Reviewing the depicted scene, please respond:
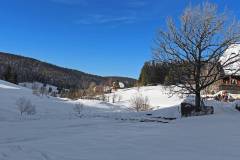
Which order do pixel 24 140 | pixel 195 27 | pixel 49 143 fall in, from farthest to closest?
pixel 195 27
pixel 24 140
pixel 49 143

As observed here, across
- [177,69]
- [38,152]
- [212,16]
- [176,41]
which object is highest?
[212,16]

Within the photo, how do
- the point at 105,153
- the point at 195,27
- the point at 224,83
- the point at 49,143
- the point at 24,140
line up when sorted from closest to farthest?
the point at 105,153, the point at 49,143, the point at 24,140, the point at 195,27, the point at 224,83

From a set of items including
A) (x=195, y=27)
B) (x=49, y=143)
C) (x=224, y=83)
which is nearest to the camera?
(x=49, y=143)

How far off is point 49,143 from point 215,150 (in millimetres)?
4638

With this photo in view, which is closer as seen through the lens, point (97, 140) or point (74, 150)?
point (74, 150)

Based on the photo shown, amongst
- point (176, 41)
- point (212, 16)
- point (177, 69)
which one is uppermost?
point (212, 16)

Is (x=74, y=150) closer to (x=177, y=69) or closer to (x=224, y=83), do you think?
(x=177, y=69)

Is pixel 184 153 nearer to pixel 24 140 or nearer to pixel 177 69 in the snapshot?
pixel 24 140

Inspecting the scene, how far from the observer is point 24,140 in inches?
492

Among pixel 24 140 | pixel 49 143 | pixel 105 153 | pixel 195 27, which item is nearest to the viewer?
pixel 105 153

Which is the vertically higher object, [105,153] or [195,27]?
[195,27]

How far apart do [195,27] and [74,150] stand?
2040 centimetres

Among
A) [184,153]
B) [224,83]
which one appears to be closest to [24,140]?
[184,153]

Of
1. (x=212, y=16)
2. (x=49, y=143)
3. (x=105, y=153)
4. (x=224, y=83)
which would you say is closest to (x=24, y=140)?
(x=49, y=143)
